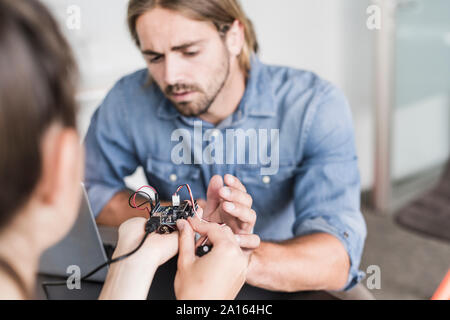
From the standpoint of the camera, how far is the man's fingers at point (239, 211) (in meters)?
0.51

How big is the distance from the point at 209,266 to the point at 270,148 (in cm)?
25

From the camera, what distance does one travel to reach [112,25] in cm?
99

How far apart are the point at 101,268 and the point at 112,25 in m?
0.63

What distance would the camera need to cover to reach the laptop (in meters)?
0.50

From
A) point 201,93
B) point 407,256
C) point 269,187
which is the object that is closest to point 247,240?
point 269,187

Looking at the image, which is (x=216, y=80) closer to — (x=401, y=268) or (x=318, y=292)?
(x=318, y=292)

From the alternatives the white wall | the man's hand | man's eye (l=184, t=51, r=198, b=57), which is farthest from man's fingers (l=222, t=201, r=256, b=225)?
the white wall

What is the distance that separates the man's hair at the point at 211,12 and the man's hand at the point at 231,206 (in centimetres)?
24

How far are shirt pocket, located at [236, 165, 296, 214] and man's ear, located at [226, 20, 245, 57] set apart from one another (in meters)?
0.19

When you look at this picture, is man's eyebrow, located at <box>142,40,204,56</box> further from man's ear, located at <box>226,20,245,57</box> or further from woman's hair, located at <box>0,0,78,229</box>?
woman's hair, located at <box>0,0,78,229</box>

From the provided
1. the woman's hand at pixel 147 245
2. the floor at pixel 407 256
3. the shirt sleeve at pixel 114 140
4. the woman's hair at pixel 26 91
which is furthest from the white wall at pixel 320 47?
the woman's hair at pixel 26 91

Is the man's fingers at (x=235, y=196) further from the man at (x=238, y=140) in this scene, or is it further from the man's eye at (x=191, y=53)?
the man's eye at (x=191, y=53)

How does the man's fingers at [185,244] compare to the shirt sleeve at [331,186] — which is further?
the shirt sleeve at [331,186]
